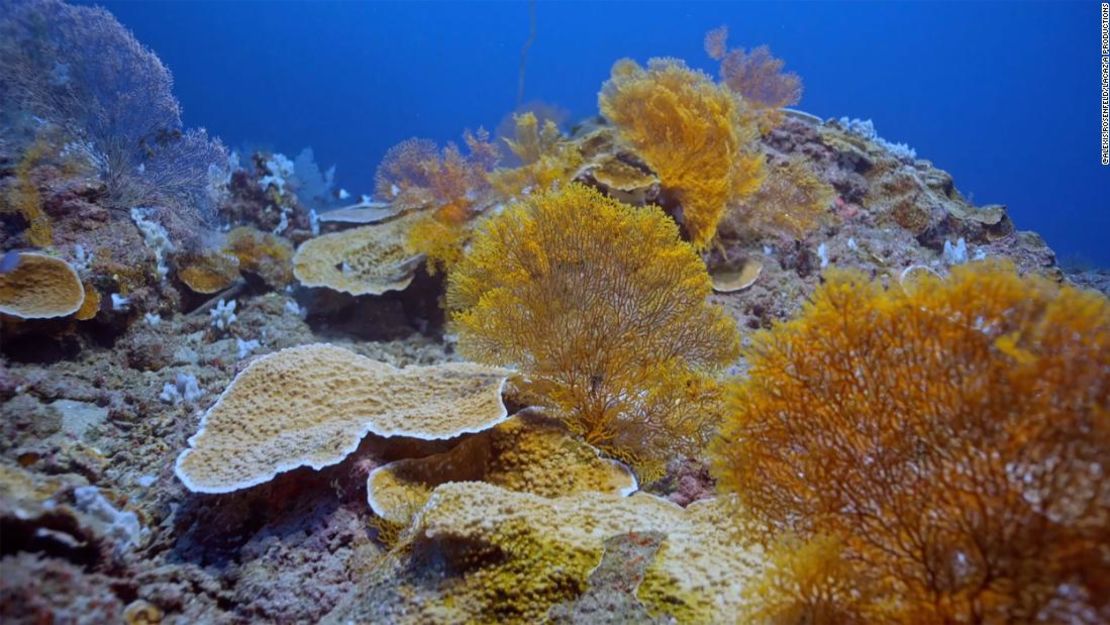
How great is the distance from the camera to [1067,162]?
6044cm

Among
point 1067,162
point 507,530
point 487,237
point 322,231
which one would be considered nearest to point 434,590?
point 507,530

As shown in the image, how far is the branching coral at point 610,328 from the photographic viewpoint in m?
3.69

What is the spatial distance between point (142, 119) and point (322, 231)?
2719mm

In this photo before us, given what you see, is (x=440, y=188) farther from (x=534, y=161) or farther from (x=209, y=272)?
(x=209, y=272)

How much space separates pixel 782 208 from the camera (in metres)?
6.67

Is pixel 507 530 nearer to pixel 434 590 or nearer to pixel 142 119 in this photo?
pixel 434 590

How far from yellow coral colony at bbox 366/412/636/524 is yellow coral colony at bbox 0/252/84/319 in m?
3.58

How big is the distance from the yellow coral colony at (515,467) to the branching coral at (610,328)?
18 centimetres

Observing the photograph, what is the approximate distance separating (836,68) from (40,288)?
232ft

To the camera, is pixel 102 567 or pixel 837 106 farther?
pixel 837 106

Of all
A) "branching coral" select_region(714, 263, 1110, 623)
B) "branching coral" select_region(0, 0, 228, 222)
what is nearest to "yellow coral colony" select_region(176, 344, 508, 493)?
"branching coral" select_region(714, 263, 1110, 623)

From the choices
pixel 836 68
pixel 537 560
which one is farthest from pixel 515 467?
pixel 836 68

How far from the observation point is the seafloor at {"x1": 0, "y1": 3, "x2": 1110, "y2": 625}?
2.45 metres

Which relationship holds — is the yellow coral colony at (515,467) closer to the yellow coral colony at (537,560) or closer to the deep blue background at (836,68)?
the yellow coral colony at (537,560)
